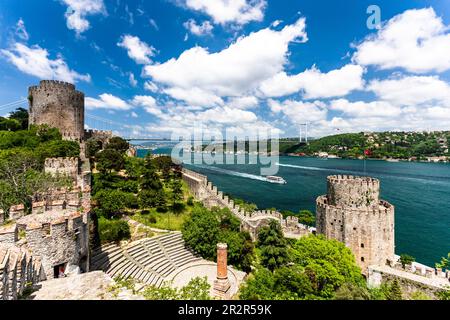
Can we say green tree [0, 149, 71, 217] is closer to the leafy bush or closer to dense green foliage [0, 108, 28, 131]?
the leafy bush

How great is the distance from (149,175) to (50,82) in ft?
67.8

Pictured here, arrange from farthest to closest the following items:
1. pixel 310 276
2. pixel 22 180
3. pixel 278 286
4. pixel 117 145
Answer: pixel 117 145 < pixel 22 180 < pixel 310 276 < pixel 278 286

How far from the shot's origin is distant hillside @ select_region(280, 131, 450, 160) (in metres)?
138

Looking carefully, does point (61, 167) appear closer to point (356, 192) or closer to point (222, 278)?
point (222, 278)

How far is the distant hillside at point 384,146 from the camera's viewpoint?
138m

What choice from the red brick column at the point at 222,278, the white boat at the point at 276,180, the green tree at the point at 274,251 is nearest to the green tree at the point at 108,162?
the red brick column at the point at 222,278

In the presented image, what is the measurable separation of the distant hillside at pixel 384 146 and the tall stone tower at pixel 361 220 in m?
120

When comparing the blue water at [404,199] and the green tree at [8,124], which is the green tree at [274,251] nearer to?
the blue water at [404,199]

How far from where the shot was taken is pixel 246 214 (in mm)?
28406

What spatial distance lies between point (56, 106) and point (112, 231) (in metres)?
24.9

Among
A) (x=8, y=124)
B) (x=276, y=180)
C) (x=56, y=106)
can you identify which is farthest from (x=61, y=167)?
(x=276, y=180)

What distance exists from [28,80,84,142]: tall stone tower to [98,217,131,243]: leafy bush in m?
21.4

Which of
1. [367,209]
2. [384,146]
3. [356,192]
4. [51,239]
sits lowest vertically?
[367,209]
